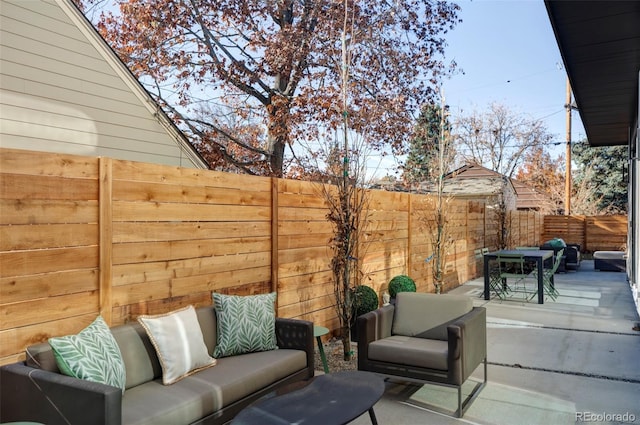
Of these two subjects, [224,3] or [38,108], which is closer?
[38,108]

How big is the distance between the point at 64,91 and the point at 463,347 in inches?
193

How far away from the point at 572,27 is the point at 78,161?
3.99 m

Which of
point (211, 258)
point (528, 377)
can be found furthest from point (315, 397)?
point (528, 377)

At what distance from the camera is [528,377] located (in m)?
4.07

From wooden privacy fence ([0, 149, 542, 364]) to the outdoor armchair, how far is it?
1.04 metres

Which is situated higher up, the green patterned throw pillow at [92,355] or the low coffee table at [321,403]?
the green patterned throw pillow at [92,355]

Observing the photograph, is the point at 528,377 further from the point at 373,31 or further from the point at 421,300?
the point at 373,31

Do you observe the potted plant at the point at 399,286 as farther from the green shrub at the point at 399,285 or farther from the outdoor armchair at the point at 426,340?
the outdoor armchair at the point at 426,340

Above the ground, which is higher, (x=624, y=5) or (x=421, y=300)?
(x=624, y=5)

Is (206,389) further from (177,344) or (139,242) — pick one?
(139,242)

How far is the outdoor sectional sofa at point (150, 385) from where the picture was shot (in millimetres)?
2168

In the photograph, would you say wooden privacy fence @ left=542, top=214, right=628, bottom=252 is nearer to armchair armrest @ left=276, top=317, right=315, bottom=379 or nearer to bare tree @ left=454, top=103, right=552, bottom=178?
A: bare tree @ left=454, top=103, right=552, bottom=178

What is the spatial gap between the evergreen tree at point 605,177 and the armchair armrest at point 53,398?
23701 mm

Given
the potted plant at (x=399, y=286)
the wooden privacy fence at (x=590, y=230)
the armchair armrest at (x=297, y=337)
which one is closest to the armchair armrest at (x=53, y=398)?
the armchair armrest at (x=297, y=337)
